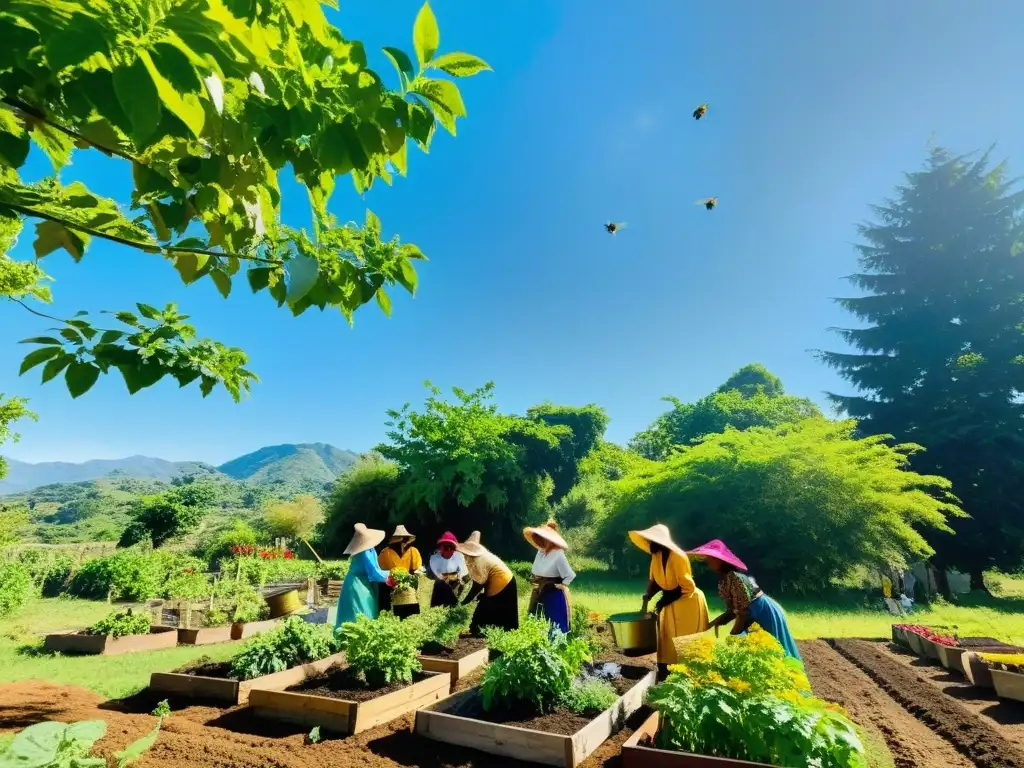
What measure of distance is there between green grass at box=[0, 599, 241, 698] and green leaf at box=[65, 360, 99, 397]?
5619 millimetres

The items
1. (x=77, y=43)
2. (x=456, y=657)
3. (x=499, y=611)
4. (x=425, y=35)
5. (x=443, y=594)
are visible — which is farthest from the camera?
(x=443, y=594)

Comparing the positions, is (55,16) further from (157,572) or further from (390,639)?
(157,572)

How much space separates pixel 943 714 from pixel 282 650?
6.47m

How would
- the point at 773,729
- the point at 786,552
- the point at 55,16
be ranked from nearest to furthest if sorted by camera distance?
the point at 55,16
the point at 773,729
the point at 786,552

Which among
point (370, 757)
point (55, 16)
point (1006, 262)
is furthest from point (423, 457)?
point (1006, 262)

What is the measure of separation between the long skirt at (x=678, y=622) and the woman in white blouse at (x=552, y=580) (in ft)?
4.09

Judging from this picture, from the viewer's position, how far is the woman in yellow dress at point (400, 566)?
24.9 feet

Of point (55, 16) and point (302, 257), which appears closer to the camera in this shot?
point (55, 16)

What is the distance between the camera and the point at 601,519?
20.0 meters

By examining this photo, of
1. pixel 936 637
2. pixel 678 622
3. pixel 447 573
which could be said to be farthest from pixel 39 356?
pixel 936 637

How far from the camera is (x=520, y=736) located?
3.71 meters

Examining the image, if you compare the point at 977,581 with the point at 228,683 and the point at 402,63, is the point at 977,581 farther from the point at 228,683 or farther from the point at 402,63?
the point at 402,63

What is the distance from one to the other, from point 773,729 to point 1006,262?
92.1ft

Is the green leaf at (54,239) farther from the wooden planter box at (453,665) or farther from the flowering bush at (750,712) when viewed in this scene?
the wooden planter box at (453,665)
